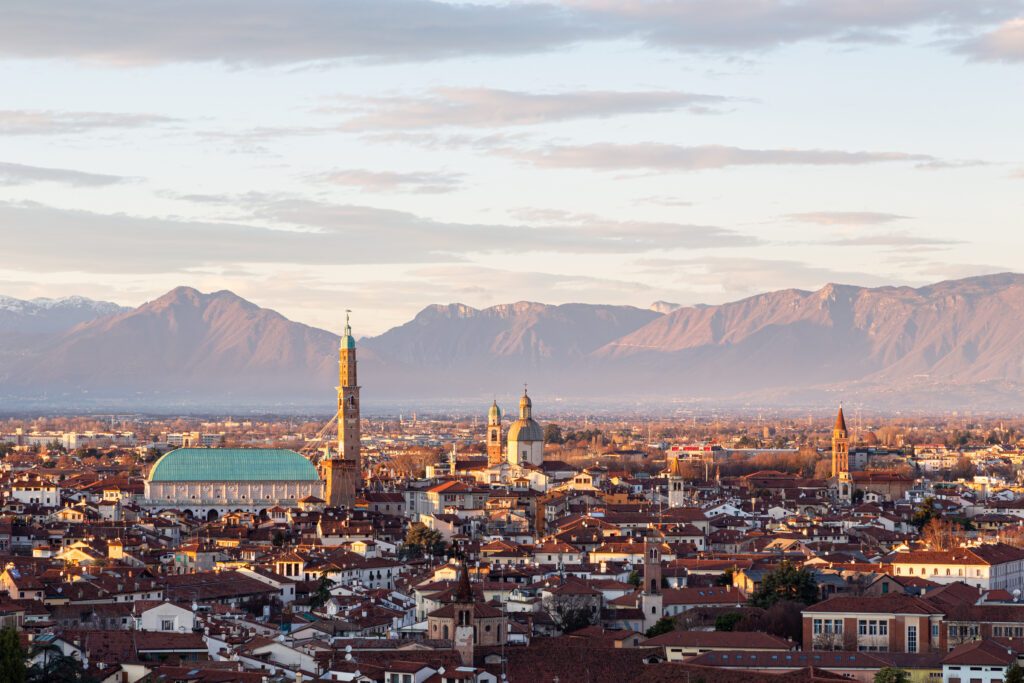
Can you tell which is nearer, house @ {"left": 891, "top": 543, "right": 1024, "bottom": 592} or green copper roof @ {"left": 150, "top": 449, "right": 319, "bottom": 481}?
house @ {"left": 891, "top": 543, "right": 1024, "bottom": 592}

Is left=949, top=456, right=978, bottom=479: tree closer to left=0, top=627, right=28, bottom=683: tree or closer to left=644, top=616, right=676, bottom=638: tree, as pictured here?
left=644, top=616, right=676, bottom=638: tree

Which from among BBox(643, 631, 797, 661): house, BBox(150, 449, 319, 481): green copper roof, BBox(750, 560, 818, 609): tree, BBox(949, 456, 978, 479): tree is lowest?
BBox(643, 631, 797, 661): house

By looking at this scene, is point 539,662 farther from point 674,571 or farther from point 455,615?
point 674,571

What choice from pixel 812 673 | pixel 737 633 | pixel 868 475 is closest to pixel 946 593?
pixel 737 633

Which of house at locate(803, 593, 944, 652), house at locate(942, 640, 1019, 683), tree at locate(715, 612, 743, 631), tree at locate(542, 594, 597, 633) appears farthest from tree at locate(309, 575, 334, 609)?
house at locate(942, 640, 1019, 683)

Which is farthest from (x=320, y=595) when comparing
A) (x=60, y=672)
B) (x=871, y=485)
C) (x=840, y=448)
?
(x=840, y=448)
